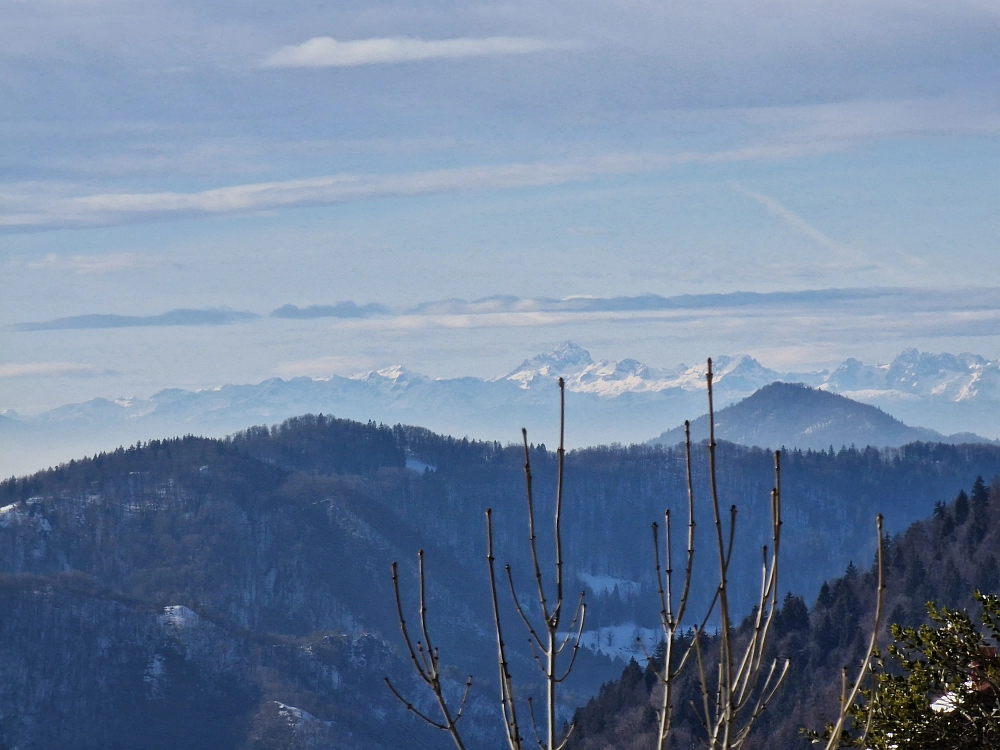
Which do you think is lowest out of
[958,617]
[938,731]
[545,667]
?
[938,731]

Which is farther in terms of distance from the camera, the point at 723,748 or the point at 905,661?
the point at 905,661

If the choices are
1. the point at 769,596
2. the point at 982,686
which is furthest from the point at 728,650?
the point at 982,686

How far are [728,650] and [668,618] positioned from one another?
2.64 ft

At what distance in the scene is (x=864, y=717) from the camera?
2336 centimetres

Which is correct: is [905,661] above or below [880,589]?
below

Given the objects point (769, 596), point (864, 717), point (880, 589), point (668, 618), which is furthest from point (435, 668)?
point (864, 717)

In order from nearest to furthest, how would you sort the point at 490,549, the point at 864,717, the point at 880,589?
1. the point at 880,589
2. the point at 490,549
3. the point at 864,717

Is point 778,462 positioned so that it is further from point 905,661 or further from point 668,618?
point 905,661

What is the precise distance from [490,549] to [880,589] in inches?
156

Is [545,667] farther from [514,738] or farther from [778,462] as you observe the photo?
[778,462]

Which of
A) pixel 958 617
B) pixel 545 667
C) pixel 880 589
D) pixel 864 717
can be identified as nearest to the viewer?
pixel 880 589

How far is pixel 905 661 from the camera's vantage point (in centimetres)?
2530

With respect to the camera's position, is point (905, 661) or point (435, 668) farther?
point (905, 661)

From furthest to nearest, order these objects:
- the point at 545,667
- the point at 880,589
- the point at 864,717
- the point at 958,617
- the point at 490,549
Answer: the point at 958,617 < the point at 864,717 < the point at 545,667 < the point at 490,549 < the point at 880,589
